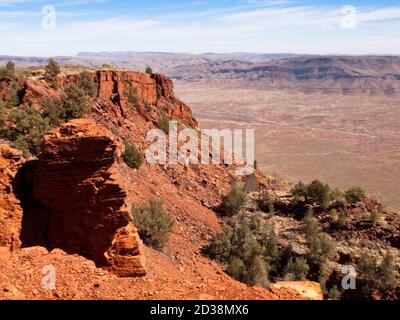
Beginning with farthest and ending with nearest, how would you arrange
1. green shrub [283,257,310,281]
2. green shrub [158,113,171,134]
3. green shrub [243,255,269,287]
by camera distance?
green shrub [158,113,171,134]
green shrub [283,257,310,281]
green shrub [243,255,269,287]

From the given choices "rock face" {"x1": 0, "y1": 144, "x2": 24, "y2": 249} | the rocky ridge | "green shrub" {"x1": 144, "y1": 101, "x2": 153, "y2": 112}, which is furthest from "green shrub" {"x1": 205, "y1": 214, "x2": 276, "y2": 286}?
"green shrub" {"x1": 144, "y1": 101, "x2": 153, "y2": 112}

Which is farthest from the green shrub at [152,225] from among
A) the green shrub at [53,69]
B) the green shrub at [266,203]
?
the green shrub at [53,69]

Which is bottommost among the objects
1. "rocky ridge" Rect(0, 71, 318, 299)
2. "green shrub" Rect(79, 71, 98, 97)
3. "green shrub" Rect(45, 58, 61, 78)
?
"rocky ridge" Rect(0, 71, 318, 299)

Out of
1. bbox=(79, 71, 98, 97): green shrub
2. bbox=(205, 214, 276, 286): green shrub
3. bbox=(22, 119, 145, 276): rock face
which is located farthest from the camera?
bbox=(79, 71, 98, 97): green shrub

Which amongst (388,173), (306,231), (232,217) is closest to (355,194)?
(306,231)

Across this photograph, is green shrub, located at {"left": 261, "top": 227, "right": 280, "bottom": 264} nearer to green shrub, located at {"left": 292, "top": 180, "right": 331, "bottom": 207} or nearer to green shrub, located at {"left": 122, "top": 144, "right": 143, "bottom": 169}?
green shrub, located at {"left": 292, "top": 180, "right": 331, "bottom": 207}

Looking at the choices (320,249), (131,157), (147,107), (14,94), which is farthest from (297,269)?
(147,107)

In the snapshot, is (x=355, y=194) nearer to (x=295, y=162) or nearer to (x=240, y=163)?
(x=240, y=163)
